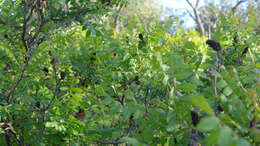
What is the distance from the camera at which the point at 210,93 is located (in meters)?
1.75

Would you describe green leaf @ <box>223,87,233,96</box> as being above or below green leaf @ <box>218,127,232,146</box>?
above

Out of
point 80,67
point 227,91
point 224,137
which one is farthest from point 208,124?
point 80,67

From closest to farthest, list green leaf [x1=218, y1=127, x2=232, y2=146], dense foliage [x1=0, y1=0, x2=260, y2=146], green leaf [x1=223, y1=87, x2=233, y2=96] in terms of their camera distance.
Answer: green leaf [x1=218, y1=127, x2=232, y2=146]
green leaf [x1=223, y1=87, x2=233, y2=96]
dense foliage [x1=0, y1=0, x2=260, y2=146]

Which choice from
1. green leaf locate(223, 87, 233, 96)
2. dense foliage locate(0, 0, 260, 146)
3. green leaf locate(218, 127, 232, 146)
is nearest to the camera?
green leaf locate(218, 127, 232, 146)

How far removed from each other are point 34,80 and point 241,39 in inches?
70.7

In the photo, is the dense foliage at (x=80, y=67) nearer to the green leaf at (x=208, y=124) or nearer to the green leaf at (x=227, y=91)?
the green leaf at (x=227, y=91)

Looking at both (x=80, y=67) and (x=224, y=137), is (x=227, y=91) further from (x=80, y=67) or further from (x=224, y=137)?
(x=80, y=67)

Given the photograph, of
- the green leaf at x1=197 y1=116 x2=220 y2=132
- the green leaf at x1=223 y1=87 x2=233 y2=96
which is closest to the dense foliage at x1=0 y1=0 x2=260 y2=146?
the green leaf at x1=223 y1=87 x2=233 y2=96

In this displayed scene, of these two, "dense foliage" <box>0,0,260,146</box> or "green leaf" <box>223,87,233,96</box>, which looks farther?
"dense foliage" <box>0,0,260,146</box>

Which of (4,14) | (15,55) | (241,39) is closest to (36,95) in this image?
(15,55)

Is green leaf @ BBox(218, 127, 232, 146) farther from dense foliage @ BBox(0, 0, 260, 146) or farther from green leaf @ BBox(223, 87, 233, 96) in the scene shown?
dense foliage @ BBox(0, 0, 260, 146)

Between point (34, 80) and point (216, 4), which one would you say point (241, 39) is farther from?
point (216, 4)

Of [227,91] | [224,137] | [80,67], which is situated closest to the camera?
[224,137]

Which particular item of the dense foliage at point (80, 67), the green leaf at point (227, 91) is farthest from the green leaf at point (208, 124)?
the dense foliage at point (80, 67)
